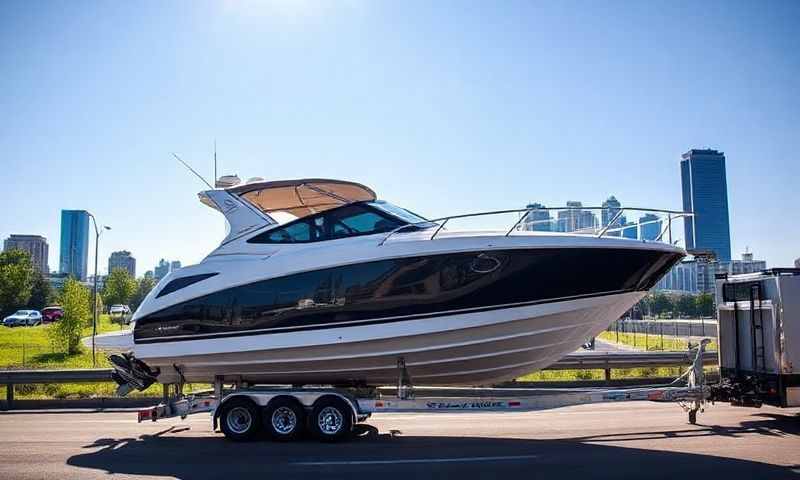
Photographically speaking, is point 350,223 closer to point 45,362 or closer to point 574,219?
point 574,219

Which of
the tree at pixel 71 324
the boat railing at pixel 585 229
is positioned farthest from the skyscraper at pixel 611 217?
the tree at pixel 71 324

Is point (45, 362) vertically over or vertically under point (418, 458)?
under

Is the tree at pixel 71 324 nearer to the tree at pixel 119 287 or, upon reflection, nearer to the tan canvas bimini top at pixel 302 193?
the tan canvas bimini top at pixel 302 193

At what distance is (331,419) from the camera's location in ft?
30.4

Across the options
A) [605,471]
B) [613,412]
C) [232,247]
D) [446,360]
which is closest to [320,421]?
[446,360]

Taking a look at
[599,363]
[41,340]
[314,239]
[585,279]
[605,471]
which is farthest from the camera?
[41,340]

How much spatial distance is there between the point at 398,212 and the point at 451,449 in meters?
3.82

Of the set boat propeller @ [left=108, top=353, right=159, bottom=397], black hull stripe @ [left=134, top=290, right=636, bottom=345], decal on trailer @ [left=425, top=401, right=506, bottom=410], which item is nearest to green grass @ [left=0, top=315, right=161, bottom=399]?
boat propeller @ [left=108, top=353, right=159, bottom=397]

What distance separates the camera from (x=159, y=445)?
31.1 ft

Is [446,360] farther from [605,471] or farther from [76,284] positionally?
[76,284]

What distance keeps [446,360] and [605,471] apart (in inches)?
108

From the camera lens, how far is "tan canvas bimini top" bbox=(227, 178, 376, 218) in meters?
11.0

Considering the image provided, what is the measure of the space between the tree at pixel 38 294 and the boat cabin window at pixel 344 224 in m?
A: 90.7

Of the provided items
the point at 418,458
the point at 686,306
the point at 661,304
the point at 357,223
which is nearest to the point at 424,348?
the point at 418,458
